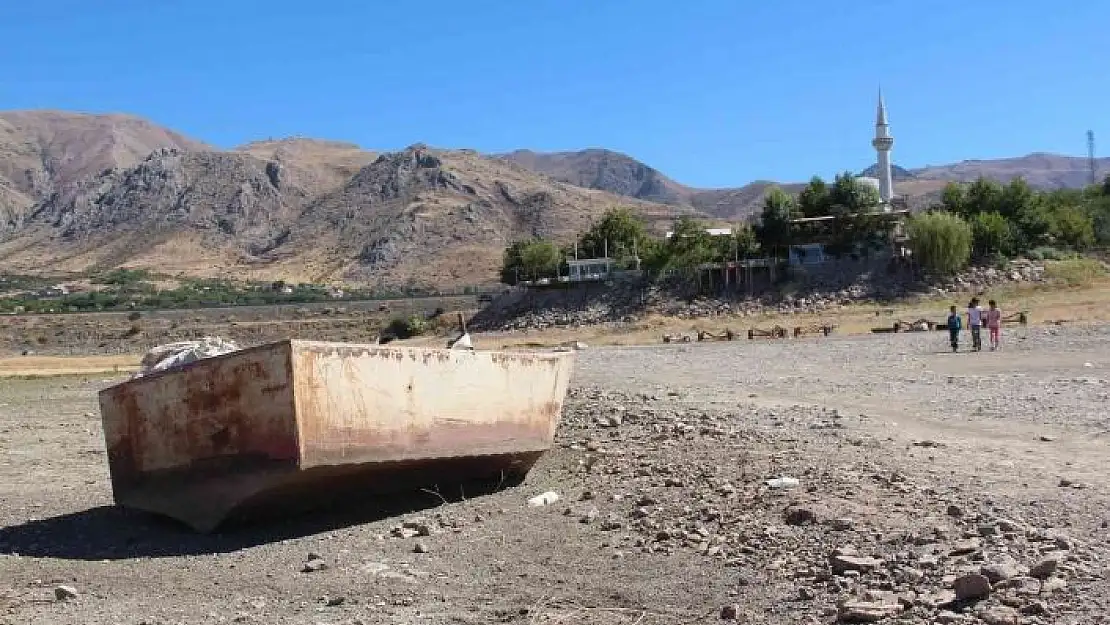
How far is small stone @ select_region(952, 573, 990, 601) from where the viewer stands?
507 cm

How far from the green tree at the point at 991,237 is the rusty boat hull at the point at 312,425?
48217 millimetres

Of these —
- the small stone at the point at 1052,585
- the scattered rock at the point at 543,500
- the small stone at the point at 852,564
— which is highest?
the small stone at the point at 1052,585

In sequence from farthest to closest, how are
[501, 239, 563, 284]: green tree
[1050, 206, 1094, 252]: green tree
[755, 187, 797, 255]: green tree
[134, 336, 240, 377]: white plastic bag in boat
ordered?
[501, 239, 563, 284]: green tree < [755, 187, 797, 255]: green tree < [1050, 206, 1094, 252]: green tree < [134, 336, 240, 377]: white plastic bag in boat

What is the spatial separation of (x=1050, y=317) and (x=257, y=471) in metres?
33.7

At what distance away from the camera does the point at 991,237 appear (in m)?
53.1

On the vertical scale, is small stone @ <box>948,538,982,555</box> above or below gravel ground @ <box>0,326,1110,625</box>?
above

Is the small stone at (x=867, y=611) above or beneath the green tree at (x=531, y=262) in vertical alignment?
beneath

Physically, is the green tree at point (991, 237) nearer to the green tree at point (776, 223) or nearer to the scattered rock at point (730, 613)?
the green tree at point (776, 223)

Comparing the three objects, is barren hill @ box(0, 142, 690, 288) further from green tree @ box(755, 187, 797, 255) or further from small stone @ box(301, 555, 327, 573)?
small stone @ box(301, 555, 327, 573)

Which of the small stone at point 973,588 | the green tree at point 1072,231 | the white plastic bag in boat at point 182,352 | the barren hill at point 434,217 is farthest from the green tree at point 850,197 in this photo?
the barren hill at point 434,217

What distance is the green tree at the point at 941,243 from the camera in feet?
167

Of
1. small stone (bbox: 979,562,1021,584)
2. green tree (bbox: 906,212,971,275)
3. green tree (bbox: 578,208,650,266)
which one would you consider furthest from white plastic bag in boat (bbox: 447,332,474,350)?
green tree (bbox: 578,208,650,266)

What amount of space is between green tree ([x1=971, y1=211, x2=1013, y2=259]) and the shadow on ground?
159 feet

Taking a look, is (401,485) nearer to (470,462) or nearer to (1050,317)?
(470,462)
